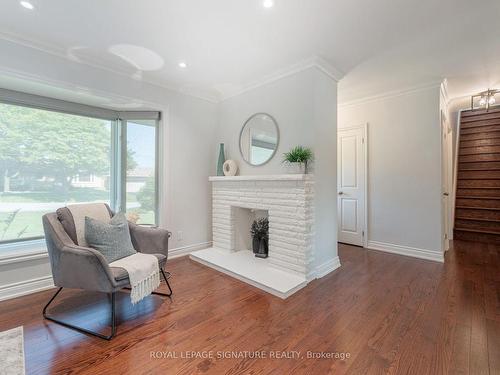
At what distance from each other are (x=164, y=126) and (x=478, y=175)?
6.07 metres

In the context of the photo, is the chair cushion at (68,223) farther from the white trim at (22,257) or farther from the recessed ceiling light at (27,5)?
the recessed ceiling light at (27,5)

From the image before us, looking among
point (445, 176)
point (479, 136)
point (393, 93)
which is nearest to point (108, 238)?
point (393, 93)

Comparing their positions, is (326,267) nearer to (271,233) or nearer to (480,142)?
(271,233)

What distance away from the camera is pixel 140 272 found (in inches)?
79.6

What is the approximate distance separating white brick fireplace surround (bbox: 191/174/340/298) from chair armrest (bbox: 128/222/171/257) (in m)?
0.89

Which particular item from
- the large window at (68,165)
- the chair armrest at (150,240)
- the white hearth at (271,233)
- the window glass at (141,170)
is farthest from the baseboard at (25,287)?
the white hearth at (271,233)

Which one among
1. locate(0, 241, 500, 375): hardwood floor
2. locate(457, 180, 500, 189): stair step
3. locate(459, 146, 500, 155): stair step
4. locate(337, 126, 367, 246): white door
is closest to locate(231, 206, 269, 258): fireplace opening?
locate(0, 241, 500, 375): hardwood floor

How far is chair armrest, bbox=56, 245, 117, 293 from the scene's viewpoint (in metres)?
1.82

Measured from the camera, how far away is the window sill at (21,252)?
2.37 meters

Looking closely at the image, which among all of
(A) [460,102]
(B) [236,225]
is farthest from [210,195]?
(A) [460,102]

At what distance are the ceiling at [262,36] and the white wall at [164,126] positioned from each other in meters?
0.15

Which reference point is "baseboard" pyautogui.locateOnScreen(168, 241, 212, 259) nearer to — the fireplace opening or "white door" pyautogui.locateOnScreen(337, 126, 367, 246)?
the fireplace opening

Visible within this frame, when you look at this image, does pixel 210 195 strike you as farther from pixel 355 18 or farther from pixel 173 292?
pixel 355 18

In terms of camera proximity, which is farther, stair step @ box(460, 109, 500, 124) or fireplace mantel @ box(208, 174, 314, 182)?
stair step @ box(460, 109, 500, 124)
